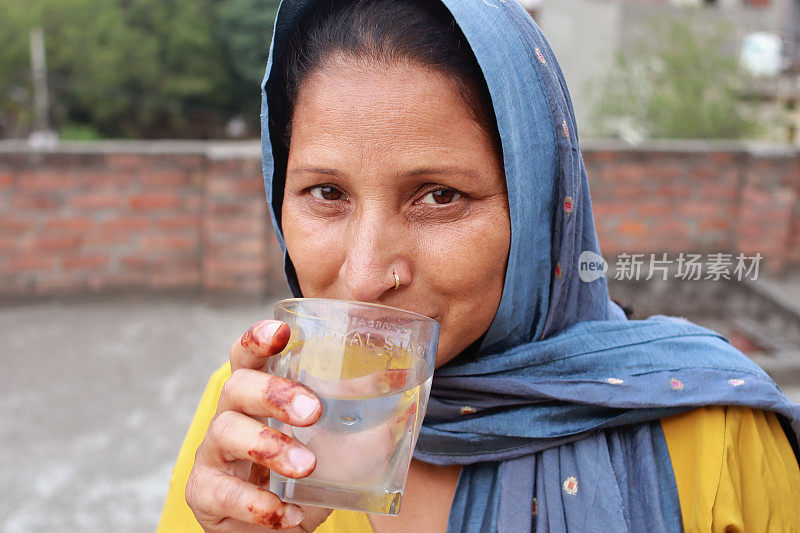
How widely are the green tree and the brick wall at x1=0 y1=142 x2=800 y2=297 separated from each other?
388 centimetres

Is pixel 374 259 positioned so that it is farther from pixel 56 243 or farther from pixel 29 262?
pixel 29 262

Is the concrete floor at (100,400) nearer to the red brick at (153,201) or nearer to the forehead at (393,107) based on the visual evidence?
the red brick at (153,201)

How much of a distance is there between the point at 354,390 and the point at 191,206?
5.02 metres

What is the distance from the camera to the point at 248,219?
18.1 ft

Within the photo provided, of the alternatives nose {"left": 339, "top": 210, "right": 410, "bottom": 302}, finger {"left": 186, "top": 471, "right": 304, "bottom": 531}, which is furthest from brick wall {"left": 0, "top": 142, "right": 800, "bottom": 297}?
finger {"left": 186, "top": 471, "right": 304, "bottom": 531}

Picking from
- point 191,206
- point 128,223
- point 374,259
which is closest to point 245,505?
point 374,259

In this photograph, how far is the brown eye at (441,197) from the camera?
3.76ft

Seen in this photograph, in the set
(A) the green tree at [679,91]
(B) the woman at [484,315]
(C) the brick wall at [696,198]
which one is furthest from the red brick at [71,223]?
(A) the green tree at [679,91]

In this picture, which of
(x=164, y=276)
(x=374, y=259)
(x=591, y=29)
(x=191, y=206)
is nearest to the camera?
(x=374, y=259)

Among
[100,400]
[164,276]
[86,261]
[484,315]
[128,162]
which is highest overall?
[484,315]

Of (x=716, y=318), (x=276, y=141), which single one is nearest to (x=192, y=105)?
(x=716, y=318)

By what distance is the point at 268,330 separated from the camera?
38.1 inches

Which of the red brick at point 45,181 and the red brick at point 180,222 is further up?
the red brick at point 45,181

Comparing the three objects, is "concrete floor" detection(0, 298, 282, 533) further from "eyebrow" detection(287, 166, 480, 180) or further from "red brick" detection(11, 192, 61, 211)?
"eyebrow" detection(287, 166, 480, 180)
